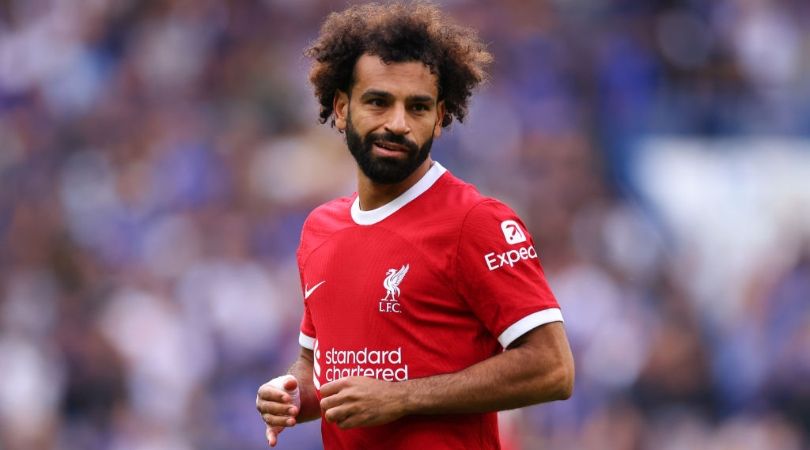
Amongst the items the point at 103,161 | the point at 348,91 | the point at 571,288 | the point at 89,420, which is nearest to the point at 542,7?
the point at 571,288

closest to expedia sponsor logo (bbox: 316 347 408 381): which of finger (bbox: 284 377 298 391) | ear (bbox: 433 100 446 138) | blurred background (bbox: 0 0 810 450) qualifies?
finger (bbox: 284 377 298 391)

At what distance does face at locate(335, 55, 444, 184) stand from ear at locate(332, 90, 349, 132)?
0.13 meters

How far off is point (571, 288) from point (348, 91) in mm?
6262

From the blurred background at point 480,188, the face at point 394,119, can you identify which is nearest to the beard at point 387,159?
the face at point 394,119

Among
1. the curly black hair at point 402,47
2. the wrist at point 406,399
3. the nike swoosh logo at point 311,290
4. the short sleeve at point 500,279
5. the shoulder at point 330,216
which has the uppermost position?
the curly black hair at point 402,47

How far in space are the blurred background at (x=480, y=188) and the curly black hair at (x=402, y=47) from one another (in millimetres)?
4952

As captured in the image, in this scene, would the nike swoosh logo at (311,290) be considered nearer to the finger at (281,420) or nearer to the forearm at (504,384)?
the finger at (281,420)

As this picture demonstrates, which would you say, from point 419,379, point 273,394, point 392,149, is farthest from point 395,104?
point 273,394

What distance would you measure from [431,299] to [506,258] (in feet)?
0.88

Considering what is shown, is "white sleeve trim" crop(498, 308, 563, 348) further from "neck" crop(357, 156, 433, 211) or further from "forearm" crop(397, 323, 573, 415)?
"neck" crop(357, 156, 433, 211)

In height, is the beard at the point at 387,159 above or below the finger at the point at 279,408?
above

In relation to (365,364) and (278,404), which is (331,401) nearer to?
(365,364)

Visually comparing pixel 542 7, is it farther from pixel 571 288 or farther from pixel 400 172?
pixel 400 172

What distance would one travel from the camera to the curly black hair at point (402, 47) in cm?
469
